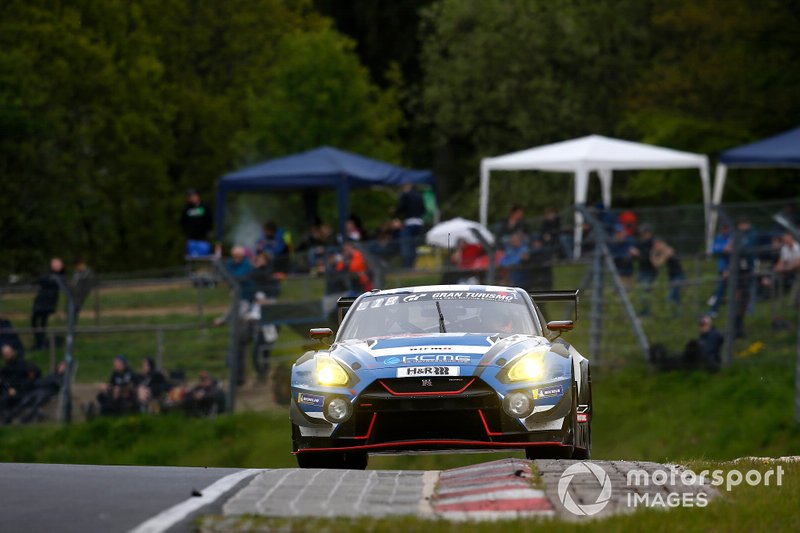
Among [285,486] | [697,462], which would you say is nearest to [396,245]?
[697,462]

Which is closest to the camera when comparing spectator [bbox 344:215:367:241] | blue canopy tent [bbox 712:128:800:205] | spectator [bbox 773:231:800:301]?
spectator [bbox 773:231:800:301]

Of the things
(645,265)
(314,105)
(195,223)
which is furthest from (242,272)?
(314,105)

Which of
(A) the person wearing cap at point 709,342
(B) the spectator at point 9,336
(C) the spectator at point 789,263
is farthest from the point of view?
(B) the spectator at point 9,336

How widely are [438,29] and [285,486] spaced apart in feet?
164

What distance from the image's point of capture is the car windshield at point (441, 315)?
12844 mm

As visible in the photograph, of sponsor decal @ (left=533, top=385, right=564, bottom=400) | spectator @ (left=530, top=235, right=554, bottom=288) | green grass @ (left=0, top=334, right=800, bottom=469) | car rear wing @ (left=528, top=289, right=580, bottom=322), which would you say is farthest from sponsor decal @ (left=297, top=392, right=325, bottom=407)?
spectator @ (left=530, top=235, right=554, bottom=288)

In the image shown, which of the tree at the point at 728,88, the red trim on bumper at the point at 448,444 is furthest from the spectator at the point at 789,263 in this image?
the tree at the point at 728,88

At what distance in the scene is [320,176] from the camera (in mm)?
34844

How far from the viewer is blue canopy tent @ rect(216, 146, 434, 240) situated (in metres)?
34.7

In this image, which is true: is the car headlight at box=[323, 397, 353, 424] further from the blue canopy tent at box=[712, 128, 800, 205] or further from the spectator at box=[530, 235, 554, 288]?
the blue canopy tent at box=[712, 128, 800, 205]

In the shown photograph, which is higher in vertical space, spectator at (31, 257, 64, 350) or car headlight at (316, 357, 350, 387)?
car headlight at (316, 357, 350, 387)

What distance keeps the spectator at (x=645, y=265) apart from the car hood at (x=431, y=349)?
10.9 meters

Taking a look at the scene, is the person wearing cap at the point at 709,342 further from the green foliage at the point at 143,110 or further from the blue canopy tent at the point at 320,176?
the green foliage at the point at 143,110

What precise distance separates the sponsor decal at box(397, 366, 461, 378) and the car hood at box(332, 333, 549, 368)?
47mm
